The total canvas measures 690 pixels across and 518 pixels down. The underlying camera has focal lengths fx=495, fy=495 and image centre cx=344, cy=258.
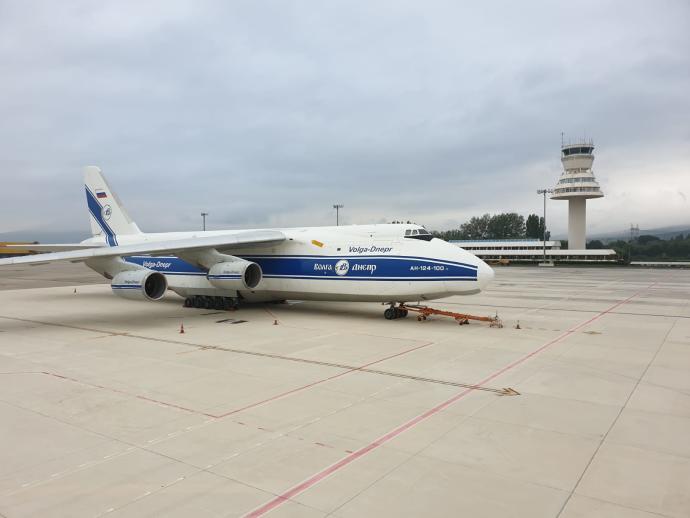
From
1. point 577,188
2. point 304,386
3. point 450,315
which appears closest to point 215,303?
point 450,315

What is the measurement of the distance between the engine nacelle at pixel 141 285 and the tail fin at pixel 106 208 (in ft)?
24.7

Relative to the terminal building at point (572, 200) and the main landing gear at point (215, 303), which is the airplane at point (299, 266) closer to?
the main landing gear at point (215, 303)

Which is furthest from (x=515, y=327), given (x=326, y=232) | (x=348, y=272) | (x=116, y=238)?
(x=116, y=238)

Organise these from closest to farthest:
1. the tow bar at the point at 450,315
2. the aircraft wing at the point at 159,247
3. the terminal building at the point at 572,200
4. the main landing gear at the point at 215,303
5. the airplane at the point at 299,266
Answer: the aircraft wing at the point at 159,247
the airplane at the point at 299,266
the tow bar at the point at 450,315
the main landing gear at the point at 215,303
the terminal building at the point at 572,200

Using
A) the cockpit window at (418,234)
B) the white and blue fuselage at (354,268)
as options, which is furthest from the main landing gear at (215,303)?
the cockpit window at (418,234)

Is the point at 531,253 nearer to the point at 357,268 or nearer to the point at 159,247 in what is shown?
the point at 357,268

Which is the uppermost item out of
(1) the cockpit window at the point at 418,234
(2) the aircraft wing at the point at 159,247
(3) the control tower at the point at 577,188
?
(3) the control tower at the point at 577,188

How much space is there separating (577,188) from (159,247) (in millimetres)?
79317

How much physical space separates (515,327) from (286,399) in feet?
33.1

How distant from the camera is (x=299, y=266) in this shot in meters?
19.1

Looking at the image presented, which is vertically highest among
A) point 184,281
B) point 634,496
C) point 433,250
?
point 433,250

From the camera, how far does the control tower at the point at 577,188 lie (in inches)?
3199

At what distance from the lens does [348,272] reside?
17891 millimetres

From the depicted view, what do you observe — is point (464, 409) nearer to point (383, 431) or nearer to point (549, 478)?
point (383, 431)
